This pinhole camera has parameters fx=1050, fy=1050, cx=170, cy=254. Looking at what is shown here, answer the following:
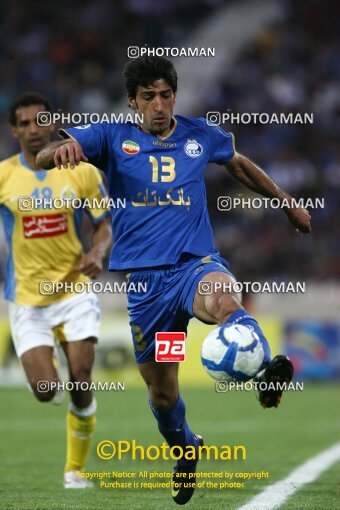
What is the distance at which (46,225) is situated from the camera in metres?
7.20

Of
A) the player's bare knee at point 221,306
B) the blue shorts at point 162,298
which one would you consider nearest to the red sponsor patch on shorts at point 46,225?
the blue shorts at point 162,298

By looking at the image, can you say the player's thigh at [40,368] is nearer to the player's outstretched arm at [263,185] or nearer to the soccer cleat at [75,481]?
the soccer cleat at [75,481]

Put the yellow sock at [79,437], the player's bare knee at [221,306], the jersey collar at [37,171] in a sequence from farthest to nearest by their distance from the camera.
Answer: the jersey collar at [37,171] → the yellow sock at [79,437] → the player's bare knee at [221,306]

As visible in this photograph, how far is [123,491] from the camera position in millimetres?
6434

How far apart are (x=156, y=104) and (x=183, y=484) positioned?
2.08 meters

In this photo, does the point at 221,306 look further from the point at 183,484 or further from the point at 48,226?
the point at 48,226

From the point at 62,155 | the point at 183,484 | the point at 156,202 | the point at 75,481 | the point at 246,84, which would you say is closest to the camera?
the point at 62,155

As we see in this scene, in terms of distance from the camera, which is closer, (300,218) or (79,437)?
(300,218)

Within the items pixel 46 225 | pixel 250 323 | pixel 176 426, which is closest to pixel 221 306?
pixel 250 323

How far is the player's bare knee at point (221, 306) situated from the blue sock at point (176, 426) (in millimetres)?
1063

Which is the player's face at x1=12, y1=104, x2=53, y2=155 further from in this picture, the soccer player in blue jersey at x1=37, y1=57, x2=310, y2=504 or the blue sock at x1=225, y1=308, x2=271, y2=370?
the blue sock at x1=225, y1=308, x2=271, y2=370

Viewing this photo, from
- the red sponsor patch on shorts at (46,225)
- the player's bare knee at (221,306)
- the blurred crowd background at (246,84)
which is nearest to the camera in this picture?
the player's bare knee at (221,306)

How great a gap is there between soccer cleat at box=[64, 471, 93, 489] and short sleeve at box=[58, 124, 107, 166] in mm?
2324

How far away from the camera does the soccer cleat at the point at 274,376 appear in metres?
4.40
